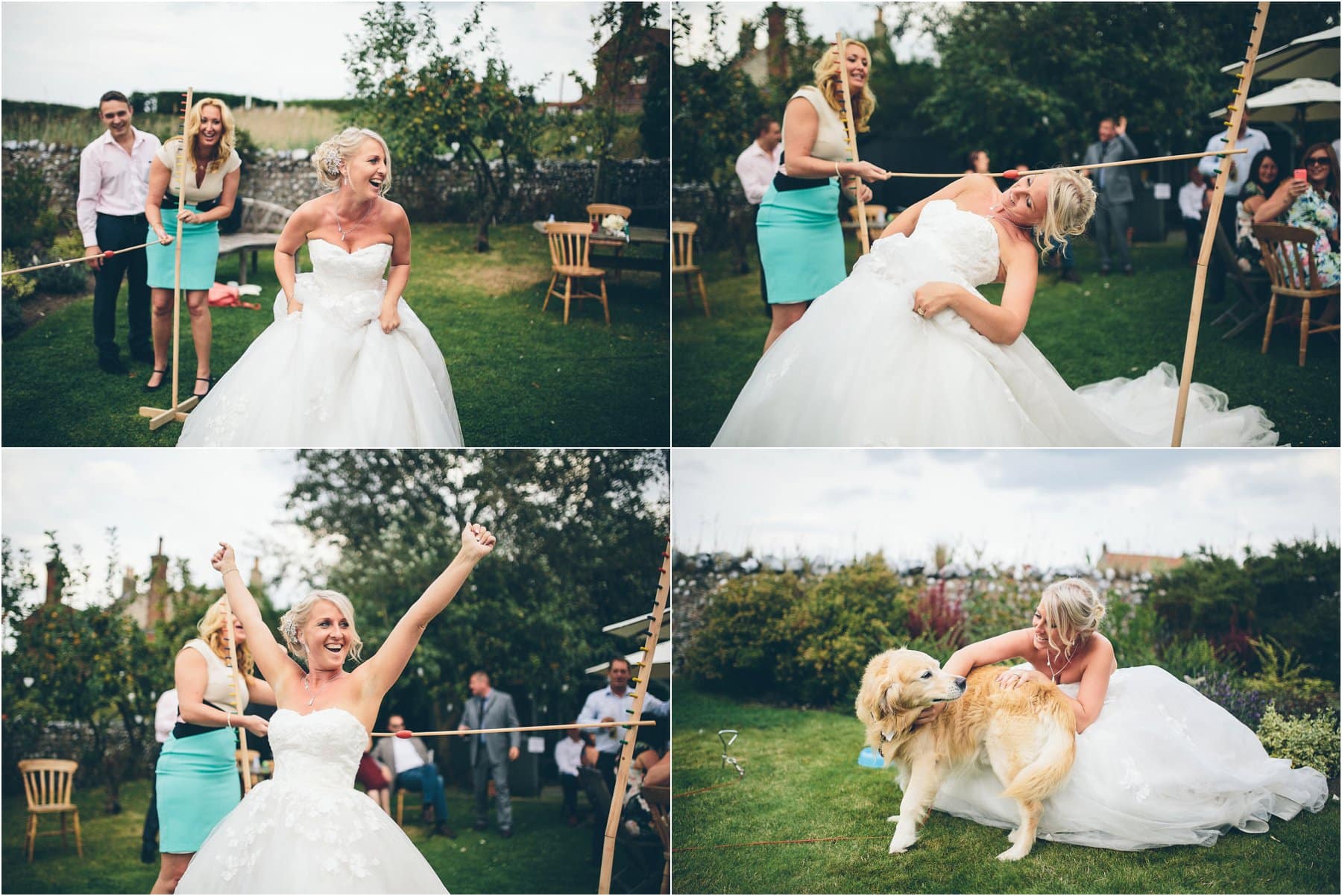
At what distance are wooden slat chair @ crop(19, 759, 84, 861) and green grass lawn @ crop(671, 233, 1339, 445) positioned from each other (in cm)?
404

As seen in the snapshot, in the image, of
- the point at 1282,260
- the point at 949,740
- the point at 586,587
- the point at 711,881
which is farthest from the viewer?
the point at 586,587

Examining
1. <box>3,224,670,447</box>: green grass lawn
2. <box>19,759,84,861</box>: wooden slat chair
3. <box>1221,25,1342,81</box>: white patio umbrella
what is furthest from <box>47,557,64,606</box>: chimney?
<box>1221,25,1342,81</box>: white patio umbrella

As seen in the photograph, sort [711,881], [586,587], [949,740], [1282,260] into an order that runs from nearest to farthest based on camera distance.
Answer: [949,740] → [711,881] → [1282,260] → [586,587]

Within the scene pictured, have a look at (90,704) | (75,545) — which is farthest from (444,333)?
(90,704)

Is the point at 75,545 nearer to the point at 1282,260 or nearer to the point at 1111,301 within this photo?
the point at 1111,301

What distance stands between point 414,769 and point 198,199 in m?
3.71

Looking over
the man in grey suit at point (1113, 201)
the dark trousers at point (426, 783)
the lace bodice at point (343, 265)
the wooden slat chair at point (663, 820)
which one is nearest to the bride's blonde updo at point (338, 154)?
the lace bodice at point (343, 265)

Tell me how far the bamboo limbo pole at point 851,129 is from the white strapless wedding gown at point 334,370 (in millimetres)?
2322

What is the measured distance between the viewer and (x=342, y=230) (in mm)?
5707

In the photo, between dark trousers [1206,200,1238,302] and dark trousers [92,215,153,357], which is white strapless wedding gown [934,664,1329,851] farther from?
dark trousers [92,215,153,357]

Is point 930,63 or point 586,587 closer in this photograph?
point 930,63

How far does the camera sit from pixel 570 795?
7.14m

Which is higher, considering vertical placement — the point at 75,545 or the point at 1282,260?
the point at 1282,260

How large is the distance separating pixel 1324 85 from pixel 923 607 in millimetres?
3897
